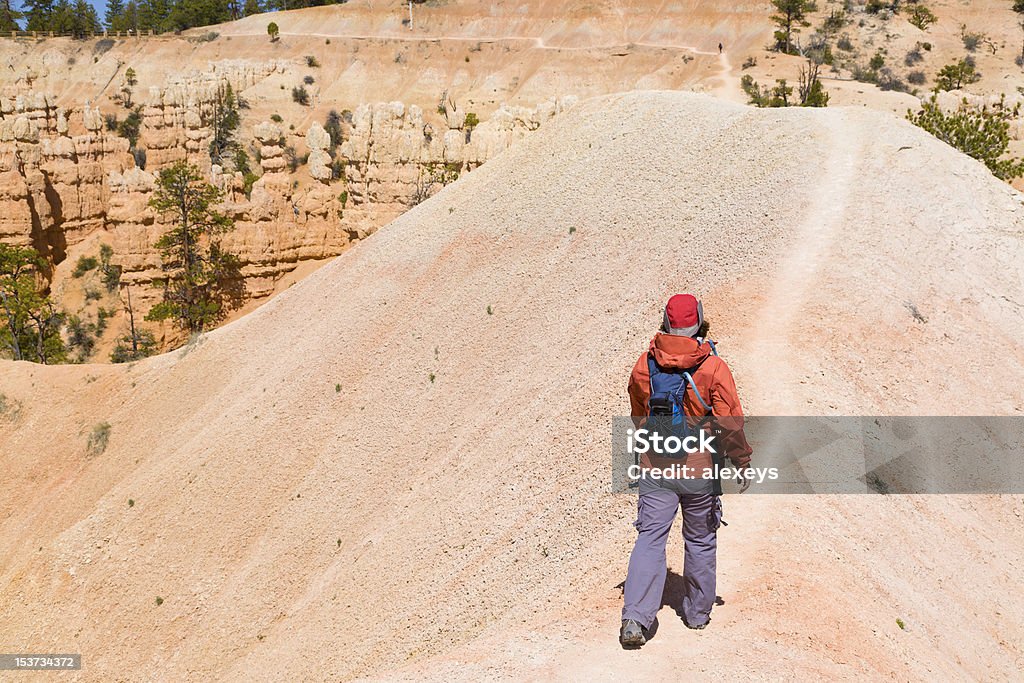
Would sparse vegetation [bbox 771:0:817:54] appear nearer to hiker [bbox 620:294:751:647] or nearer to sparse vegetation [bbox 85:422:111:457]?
sparse vegetation [bbox 85:422:111:457]

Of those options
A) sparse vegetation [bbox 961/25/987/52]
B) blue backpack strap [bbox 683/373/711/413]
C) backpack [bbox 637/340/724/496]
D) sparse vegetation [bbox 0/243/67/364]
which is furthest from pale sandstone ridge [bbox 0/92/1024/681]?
sparse vegetation [bbox 961/25/987/52]

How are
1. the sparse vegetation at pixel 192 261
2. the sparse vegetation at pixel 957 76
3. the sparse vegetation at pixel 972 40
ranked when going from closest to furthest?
the sparse vegetation at pixel 192 261 < the sparse vegetation at pixel 957 76 < the sparse vegetation at pixel 972 40

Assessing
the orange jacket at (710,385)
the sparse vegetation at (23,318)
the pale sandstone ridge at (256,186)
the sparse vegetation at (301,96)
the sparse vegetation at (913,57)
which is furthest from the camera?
the sparse vegetation at (301,96)

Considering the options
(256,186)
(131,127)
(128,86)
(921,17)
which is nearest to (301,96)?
(131,127)

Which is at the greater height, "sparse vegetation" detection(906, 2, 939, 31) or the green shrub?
"sparse vegetation" detection(906, 2, 939, 31)

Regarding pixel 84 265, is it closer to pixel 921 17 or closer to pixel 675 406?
pixel 675 406

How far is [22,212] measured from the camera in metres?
44.1

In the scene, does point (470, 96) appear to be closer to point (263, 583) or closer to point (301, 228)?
point (301, 228)

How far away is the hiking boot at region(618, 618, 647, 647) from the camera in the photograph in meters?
7.20

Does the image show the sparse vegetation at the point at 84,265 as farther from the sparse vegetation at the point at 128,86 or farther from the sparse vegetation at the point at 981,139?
the sparse vegetation at the point at 981,139

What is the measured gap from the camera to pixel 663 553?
738cm
